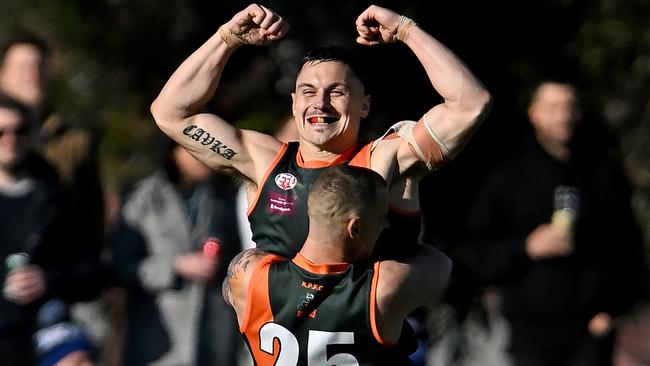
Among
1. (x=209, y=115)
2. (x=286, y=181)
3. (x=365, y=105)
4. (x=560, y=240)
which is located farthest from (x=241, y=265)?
(x=560, y=240)

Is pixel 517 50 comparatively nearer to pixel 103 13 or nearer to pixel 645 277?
pixel 645 277

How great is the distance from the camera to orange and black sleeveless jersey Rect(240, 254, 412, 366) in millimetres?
5832

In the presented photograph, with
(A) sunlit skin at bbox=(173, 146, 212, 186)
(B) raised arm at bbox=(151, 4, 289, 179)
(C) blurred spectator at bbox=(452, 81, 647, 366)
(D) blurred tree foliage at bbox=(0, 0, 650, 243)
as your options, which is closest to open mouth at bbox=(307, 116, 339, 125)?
(B) raised arm at bbox=(151, 4, 289, 179)

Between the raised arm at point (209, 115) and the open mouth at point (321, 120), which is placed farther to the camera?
the raised arm at point (209, 115)

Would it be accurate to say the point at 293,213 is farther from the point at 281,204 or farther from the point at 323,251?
the point at 323,251

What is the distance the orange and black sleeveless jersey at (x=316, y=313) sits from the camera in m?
5.83

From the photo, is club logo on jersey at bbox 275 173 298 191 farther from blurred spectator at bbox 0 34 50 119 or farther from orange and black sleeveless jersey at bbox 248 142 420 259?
blurred spectator at bbox 0 34 50 119

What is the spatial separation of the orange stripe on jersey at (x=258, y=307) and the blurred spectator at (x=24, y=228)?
117 inches

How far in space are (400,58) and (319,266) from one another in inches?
218

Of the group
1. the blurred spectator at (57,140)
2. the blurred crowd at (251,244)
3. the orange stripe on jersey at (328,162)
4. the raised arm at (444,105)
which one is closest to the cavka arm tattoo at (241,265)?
the orange stripe on jersey at (328,162)

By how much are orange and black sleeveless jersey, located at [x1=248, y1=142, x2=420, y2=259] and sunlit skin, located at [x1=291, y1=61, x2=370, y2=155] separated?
0.29 feet

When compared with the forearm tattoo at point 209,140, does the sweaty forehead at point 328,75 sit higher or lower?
higher

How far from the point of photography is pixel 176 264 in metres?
9.48

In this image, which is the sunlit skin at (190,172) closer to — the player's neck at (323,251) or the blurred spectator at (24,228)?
the blurred spectator at (24,228)
